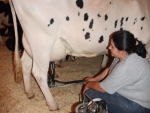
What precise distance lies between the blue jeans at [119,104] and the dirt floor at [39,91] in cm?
52

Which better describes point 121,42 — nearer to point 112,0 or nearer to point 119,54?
point 119,54

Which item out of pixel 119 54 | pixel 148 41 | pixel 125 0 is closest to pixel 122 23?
pixel 125 0

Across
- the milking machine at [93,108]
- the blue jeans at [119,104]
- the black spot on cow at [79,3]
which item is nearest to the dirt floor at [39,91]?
the blue jeans at [119,104]

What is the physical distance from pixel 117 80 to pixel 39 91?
1239mm

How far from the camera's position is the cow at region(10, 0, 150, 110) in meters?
1.72

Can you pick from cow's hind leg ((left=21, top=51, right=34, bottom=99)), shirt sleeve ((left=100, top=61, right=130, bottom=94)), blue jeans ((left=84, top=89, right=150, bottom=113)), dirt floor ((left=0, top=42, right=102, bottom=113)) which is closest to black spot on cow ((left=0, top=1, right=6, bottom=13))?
dirt floor ((left=0, top=42, right=102, bottom=113))

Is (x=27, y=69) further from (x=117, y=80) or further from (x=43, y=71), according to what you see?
(x=117, y=80)

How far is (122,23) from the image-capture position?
2107mm

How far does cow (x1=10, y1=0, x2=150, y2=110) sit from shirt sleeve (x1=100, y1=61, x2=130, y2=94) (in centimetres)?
54

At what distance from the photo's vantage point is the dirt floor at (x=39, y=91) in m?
2.14

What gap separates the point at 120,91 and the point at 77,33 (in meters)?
0.66

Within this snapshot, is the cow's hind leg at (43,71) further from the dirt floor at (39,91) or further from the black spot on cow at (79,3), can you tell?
the black spot on cow at (79,3)

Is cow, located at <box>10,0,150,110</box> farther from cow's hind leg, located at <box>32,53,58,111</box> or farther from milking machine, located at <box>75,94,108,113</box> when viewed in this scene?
milking machine, located at <box>75,94,108,113</box>

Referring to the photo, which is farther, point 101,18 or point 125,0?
point 125,0
